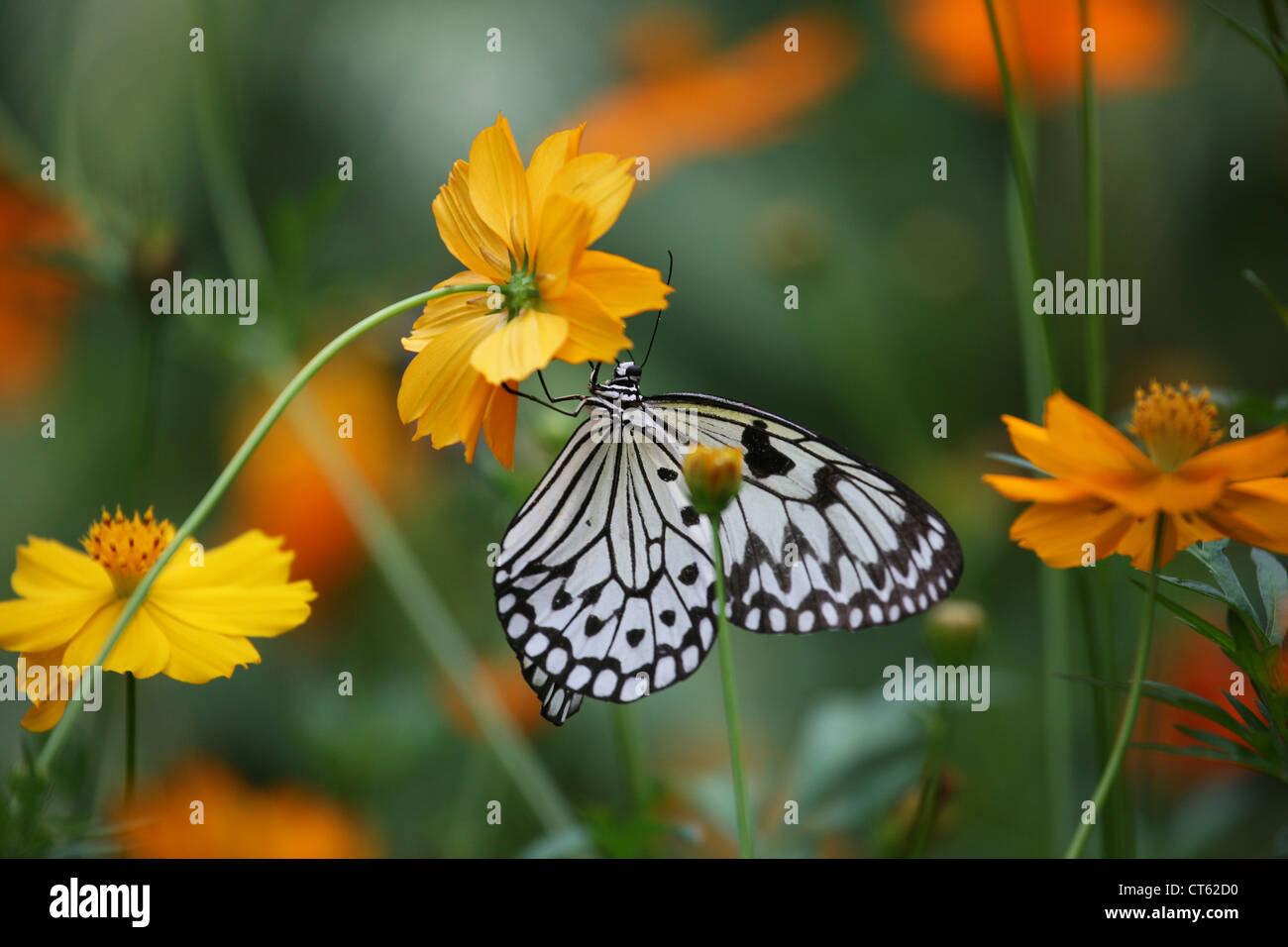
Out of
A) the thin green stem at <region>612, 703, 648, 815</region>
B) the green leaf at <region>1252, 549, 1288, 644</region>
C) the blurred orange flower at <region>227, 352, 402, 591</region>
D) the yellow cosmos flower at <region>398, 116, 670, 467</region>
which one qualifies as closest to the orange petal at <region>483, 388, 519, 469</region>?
the yellow cosmos flower at <region>398, 116, 670, 467</region>

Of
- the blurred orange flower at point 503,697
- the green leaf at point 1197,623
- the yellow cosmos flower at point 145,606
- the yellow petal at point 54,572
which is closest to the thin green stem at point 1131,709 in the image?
the green leaf at point 1197,623

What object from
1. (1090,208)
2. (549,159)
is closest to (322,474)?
(549,159)

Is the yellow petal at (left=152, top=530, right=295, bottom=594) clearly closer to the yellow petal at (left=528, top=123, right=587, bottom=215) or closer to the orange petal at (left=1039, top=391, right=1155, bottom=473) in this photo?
the yellow petal at (left=528, top=123, right=587, bottom=215)

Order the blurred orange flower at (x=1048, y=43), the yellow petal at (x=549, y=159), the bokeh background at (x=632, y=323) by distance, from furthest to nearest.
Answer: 1. the blurred orange flower at (x=1048, y=43)
2. the bokeh background at (x=632, y=323)
3. the yellow petal at (x=549, y=159)

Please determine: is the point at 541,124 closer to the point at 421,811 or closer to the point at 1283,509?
the point at 421,811

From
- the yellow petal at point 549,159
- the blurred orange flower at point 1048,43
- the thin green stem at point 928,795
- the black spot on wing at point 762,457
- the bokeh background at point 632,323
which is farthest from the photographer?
the blurred orange flower at point 1048,43

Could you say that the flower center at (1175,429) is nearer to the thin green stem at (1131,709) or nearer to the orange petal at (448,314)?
the thin green stem at (1131,709)
